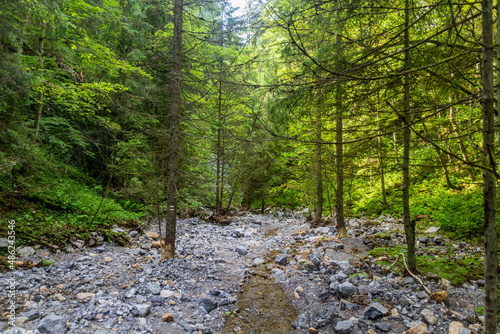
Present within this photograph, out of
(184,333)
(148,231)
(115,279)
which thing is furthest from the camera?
(148,231)

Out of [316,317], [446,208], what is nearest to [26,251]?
[316,317]

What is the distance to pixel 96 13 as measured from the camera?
9.55m

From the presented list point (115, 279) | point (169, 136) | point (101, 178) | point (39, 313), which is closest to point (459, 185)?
point (169, 136)

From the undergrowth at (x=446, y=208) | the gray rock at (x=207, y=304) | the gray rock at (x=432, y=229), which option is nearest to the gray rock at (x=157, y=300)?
the gray rock at (x=207, y=304)

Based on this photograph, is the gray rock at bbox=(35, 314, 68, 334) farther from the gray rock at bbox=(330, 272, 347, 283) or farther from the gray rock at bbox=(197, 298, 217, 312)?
the gray rock at bbox=(330, 272, 347, 283)

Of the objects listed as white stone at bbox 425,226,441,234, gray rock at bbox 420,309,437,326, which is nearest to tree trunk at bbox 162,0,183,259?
gray rock at bbox 420,309,437,326

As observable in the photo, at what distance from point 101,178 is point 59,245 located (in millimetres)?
7318

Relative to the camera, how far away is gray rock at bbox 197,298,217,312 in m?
4.69

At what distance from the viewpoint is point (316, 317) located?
170 inches

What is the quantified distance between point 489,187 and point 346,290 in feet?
10.5

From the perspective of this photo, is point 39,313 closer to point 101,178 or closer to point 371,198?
point 101,178

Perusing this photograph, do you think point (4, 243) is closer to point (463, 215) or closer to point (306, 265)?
point (306, 265)

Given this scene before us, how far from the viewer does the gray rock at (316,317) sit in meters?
4.15

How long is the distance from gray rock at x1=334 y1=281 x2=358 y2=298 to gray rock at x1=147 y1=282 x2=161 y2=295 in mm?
3679
